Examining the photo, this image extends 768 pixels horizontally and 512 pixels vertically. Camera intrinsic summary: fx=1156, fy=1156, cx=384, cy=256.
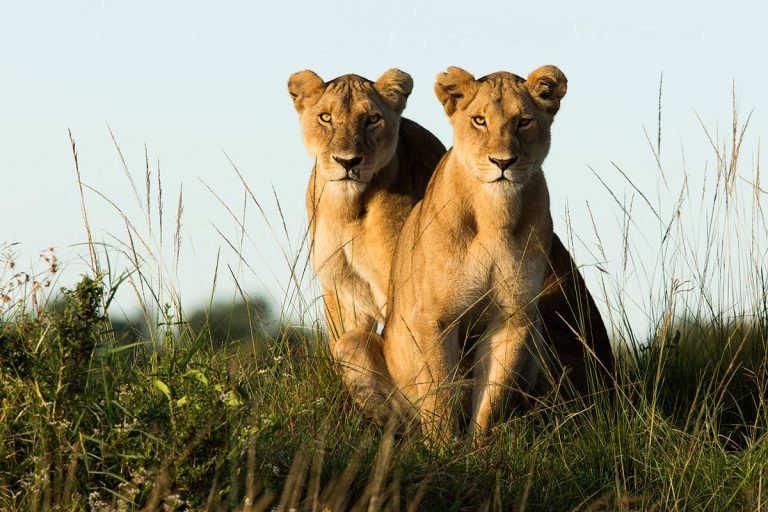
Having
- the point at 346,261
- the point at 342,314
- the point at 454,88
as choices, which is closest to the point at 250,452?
the point at 454,88

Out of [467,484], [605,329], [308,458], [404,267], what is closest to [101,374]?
[308,458]

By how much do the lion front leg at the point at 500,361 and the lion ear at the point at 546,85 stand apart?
37.2 inches

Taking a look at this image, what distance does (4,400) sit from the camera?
373 centimetres

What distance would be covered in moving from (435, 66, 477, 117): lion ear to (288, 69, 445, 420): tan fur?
27.6 inches

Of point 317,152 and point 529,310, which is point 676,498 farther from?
point 317,152

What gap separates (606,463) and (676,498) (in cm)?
39

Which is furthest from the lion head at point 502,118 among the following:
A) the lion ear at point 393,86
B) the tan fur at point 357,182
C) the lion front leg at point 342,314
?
the lion front leg at point 342,314

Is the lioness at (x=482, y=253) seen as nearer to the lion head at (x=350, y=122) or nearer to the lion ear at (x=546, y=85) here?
the lion ear at (x=546, y=85)

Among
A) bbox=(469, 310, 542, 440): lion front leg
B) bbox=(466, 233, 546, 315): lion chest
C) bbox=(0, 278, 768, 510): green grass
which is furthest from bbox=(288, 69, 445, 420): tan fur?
bbox=(0, 278, 768, 510): green grass

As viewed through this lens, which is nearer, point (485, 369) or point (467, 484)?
point (467, 484)

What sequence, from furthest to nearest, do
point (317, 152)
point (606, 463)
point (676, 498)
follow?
point (317, 152) → point (606, 463) → point (676, 498)

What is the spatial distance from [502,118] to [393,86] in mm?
1330

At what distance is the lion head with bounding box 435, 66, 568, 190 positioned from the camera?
16.3ft

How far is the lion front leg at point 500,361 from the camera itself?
16.8 ft
